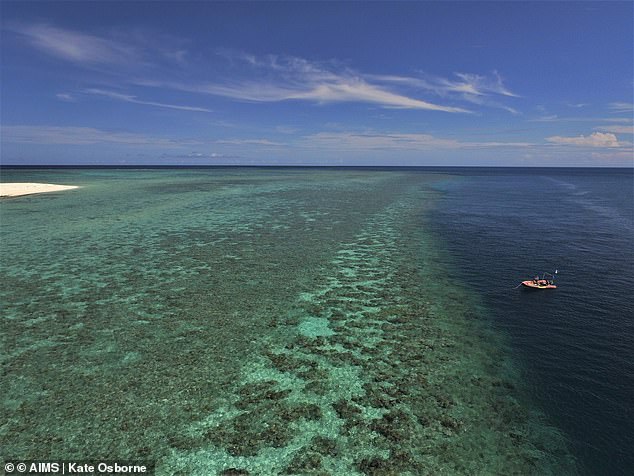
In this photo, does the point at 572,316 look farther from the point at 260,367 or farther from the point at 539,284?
the point at 260,367

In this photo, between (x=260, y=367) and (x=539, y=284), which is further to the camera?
(x=539, y=284)

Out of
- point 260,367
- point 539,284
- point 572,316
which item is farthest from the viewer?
point 539,284

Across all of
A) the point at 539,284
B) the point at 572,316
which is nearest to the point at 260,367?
the point at 572,316

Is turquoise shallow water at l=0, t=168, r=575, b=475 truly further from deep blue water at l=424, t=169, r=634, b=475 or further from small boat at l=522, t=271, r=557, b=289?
small boat at l=522, t=271, r=557, b=289

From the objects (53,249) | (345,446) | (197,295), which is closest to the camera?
(345,446)

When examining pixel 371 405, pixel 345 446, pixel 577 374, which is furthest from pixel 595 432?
pixel 345 446

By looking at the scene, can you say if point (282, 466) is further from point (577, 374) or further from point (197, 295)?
point (197, 295)
